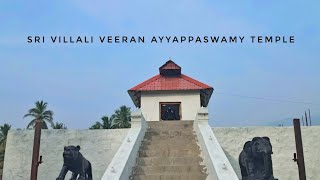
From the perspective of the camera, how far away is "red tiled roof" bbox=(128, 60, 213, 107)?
62.6 ft

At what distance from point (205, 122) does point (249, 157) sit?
14.5ft

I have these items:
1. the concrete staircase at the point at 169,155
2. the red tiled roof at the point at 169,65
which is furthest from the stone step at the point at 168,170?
the red tiled roof at the point at 169,65

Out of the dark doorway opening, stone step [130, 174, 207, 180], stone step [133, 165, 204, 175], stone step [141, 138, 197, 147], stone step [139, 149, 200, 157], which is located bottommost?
stone step [130, 174, 207, 180]

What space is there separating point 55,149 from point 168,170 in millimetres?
5601

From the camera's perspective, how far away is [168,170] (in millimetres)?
9430

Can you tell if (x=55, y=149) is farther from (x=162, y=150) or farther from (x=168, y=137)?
(x=162, y=150)

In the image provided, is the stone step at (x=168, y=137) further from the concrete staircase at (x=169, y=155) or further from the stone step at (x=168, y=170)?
the stone step at (x=168, y=170)

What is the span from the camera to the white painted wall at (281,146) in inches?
513

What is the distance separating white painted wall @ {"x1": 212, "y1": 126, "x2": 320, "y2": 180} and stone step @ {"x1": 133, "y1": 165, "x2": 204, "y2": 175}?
13.4ft

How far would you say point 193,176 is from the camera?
29.7 ft

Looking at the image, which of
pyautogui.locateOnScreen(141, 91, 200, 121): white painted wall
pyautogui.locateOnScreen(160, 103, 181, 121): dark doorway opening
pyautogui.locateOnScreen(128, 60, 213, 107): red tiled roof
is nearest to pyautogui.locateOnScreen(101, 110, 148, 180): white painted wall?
pyautogui.locateOnScreen(141, 91, 200, 121): white painted wall

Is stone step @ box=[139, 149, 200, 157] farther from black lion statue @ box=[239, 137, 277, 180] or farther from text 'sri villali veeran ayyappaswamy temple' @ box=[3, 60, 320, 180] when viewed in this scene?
black lion statue @ box=[239, 137, 277, 180]

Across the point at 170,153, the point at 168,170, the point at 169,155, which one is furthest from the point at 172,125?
the point at 168,170

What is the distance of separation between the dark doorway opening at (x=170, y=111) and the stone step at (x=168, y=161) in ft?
29.1
